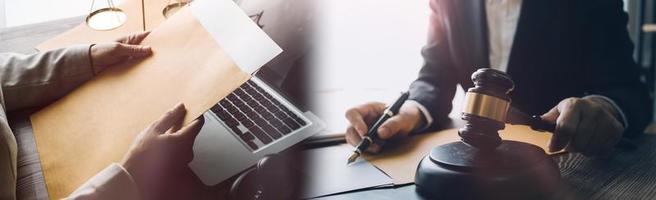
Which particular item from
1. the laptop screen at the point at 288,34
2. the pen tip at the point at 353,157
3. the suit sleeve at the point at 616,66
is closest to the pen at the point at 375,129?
the pen tip at the point at 353,157

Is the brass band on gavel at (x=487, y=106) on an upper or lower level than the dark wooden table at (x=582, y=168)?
upper

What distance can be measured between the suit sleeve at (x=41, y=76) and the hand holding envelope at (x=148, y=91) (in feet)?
0.04

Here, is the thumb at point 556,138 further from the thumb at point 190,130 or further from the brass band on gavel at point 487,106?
the thumb at point 190,130

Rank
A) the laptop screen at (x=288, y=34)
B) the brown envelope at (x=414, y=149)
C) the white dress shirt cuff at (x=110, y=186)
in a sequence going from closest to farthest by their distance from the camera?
1. the white dress shirt cuff at (x=110, y=186)
2. the brown envelope at (x=414, y=149)
3. the laptop screen at (x=288, y=34)

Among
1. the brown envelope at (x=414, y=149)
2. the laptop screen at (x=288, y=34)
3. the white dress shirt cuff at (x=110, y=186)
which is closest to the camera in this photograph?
the white dress shirt cuff at (x=110, y=186)

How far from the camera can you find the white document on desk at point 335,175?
0.47m

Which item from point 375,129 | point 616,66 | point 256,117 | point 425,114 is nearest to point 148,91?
point 256,117

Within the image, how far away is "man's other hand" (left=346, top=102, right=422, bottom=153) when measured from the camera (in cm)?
58

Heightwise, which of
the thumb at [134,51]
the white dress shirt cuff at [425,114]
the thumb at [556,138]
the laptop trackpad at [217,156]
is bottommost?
the white dress shirt cuff at [425,114]

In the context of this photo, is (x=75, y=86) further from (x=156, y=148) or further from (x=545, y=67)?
(x=545, y=67)

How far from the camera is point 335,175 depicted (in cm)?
50

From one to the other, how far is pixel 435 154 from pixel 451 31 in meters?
0.41

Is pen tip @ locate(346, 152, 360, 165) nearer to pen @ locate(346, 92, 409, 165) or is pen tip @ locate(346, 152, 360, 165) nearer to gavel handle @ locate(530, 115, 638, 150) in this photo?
pen @ locate(346, 92, 409, 165)

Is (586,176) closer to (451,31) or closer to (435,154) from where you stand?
(435,154)
